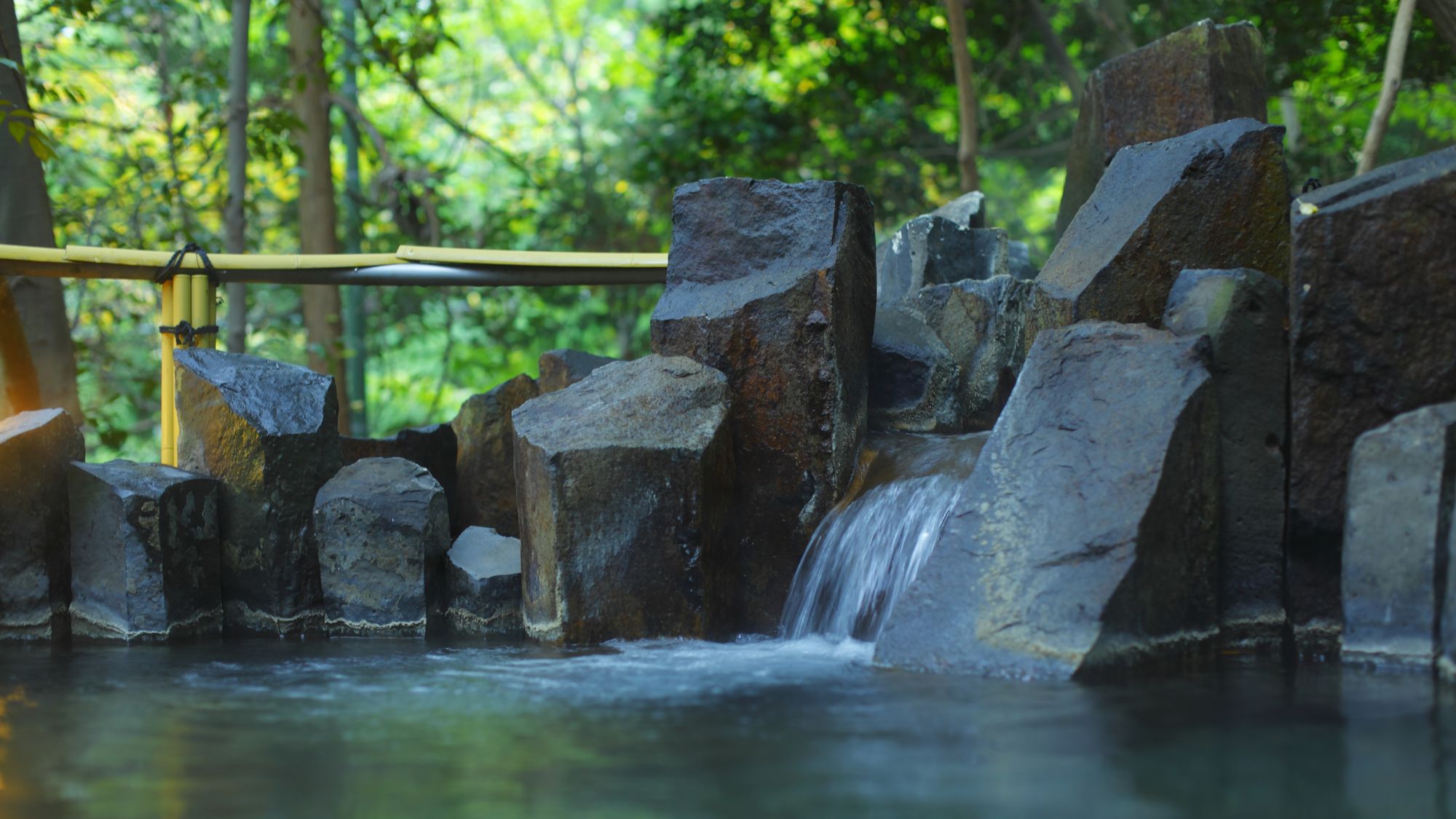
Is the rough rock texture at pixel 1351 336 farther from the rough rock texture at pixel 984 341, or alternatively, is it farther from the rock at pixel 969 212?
the rock at pixel 969 212

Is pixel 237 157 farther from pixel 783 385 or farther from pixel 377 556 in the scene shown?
pixel 783 385

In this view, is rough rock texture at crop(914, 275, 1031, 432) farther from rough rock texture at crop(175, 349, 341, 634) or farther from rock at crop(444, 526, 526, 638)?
rough rock texture at crop(175, 349, 341, 634)

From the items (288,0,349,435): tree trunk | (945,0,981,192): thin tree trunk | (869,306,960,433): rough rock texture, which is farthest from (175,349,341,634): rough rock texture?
(945,0,981,192): thin tree trunk

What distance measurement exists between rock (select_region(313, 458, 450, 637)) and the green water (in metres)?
0.85

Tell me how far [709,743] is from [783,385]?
187 cm

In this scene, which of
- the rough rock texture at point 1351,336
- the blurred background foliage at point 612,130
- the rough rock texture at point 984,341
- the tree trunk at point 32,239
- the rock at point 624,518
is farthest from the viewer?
the blurred background foliage at point 612,130

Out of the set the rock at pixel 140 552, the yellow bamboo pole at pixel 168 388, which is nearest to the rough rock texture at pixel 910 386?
the rock at pixel 140 552

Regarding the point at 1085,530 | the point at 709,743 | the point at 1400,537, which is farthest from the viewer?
the point at 1085,530

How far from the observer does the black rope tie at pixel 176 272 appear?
518 cm

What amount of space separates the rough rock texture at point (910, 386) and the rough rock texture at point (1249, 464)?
1.25 metres

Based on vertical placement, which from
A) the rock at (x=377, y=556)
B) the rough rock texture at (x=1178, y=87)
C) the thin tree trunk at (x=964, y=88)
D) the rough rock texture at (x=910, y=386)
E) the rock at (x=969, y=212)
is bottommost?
the rock at (x=377, y=556)

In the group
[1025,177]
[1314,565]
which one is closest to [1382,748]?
[1314,565]

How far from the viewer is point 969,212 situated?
20.6ft

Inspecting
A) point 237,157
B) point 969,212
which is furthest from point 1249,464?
point 237,157
